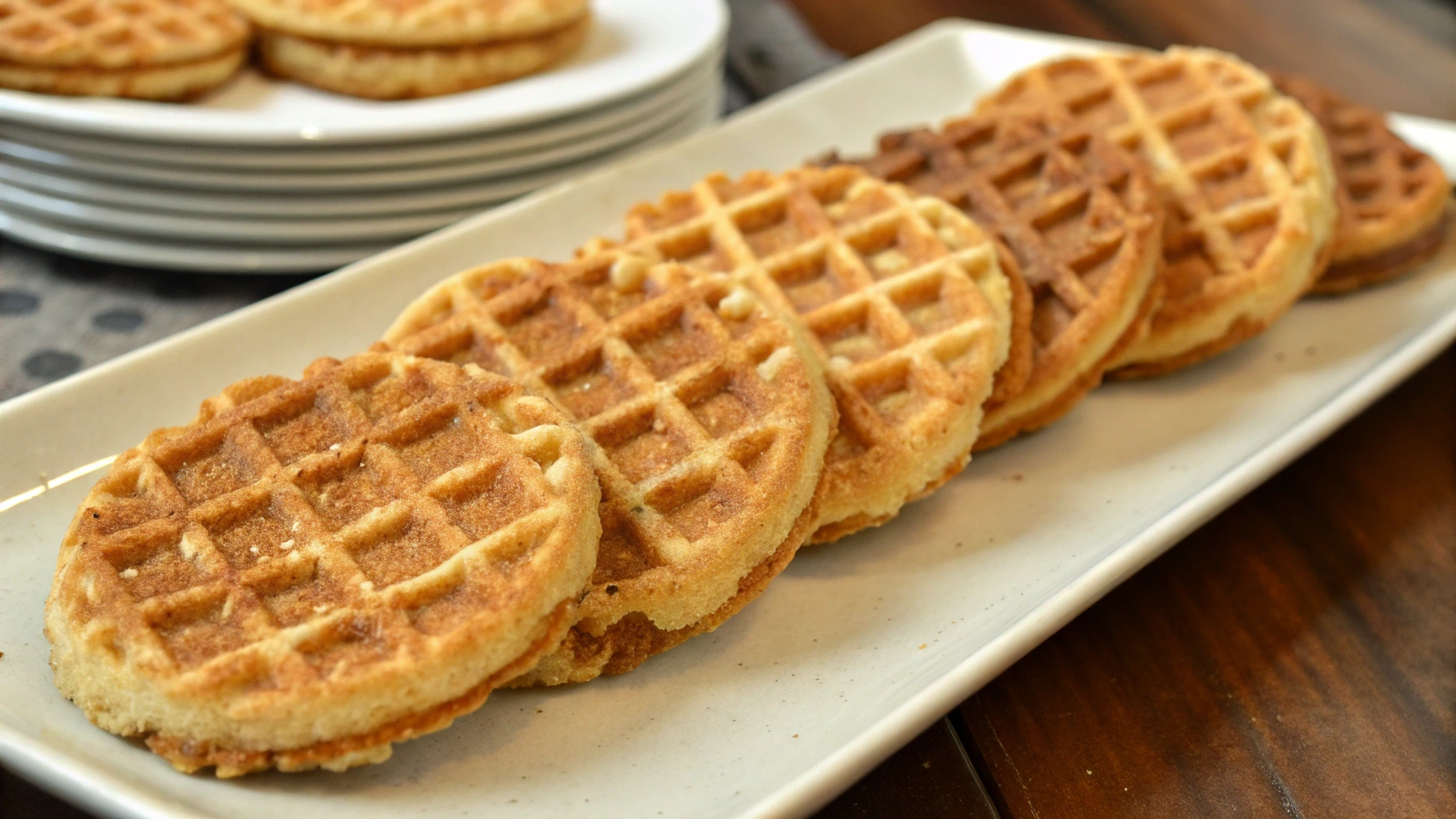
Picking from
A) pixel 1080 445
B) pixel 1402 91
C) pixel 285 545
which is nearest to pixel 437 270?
pixel 285 545

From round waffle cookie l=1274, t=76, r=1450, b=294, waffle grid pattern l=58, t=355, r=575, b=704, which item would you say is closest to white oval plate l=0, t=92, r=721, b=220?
waffle grid pattern l=58, t=355, r=575, b=704

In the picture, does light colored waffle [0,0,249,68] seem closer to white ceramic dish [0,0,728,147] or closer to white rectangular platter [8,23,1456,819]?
white ceramic dish [0,0,728,147]

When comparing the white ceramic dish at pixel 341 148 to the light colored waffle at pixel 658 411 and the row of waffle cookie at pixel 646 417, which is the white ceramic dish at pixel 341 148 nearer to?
the row of waffle cookie at pixel 646 417

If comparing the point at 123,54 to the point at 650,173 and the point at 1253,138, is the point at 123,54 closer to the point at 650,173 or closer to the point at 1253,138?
the point at 650,173

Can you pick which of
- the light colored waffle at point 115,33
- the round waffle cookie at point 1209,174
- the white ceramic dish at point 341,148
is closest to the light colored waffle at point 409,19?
the light colored waffle at point 115,33

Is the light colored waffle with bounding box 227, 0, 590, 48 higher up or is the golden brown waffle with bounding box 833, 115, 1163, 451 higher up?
the light colored waffle with bounding box 227, 0, 590, 48

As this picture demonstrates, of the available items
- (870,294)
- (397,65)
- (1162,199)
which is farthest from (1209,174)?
(397,65)

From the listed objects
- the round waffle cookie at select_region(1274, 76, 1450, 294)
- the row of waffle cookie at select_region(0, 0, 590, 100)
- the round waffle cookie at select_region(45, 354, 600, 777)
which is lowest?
the round waffle cookie at select_region(1274, 76, 1450, 294)

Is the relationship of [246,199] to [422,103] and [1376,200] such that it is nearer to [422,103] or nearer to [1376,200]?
[422,103]
